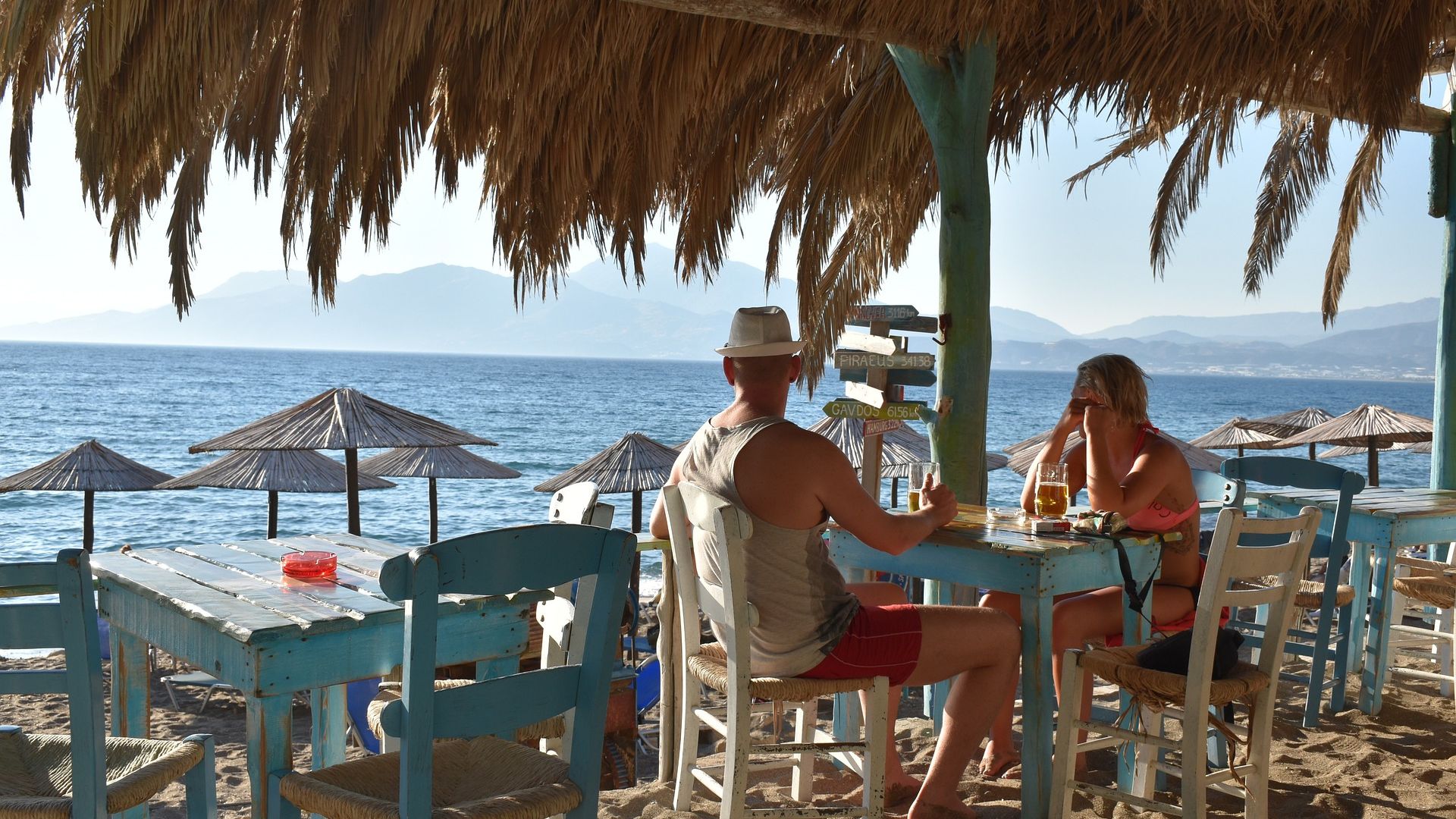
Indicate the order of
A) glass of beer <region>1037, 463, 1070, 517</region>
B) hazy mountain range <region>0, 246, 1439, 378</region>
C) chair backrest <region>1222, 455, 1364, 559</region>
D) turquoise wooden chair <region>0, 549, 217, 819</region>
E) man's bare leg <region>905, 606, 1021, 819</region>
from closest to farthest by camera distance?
turquoise wooden chair <region>0, 549, 217, 819</region>
man's bare leg <region>905, 606, 1021, 819</region>
glass of beer <region>1037, 463, 1070, 517</region>
chair backrest <region>1222, 455, 1364, 559</region>
hazy mountain range <region>0, 246, 1439, 378</region>

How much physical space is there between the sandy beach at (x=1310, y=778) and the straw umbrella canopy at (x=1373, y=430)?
5424 mm

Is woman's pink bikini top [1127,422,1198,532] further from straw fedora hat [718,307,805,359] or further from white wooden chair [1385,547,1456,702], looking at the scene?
white wooden chair [1385,547,1456,702]

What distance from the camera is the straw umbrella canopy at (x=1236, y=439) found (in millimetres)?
11891

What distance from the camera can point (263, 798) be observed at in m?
2.17

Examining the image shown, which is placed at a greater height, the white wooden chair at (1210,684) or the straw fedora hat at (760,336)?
the straw fedora hat at (760,336)

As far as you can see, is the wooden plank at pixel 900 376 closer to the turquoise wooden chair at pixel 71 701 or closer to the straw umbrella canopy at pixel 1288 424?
the turquoise wooden chair at pixel 71 701

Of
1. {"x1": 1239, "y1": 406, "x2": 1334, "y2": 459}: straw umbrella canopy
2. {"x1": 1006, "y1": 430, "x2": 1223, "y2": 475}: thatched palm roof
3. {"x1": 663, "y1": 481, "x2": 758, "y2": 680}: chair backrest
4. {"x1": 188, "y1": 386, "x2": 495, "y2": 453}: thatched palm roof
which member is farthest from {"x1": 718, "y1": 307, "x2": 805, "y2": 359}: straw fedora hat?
{"x1": 1239, "y1": 406, "x2": 1334, "y2": 459}: straw umbrella canopy

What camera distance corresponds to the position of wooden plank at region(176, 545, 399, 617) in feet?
7.43

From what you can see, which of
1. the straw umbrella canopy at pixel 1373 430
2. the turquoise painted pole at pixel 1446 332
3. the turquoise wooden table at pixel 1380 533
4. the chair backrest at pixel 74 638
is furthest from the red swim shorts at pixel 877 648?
the straw umbrella canopy at pixel 1373 430

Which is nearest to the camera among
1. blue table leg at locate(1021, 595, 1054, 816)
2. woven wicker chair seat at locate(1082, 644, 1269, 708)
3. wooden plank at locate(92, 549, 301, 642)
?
wooden plank at locate(92, 549, 301, 642)

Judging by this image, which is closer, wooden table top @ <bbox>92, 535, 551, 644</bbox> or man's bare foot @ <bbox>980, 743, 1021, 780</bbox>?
wooden table top @ <bbox>92, 535, 551, 644</bbox>

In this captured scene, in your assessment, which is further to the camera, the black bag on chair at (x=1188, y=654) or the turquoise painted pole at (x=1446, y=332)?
the turquoise painted pole at (x=1446, y=332)

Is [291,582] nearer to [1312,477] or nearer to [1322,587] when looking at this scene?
[1312,477]

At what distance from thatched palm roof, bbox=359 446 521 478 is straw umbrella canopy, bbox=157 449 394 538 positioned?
112 cm
